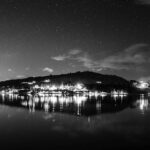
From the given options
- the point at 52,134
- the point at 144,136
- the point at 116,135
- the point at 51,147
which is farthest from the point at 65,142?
the point at 144,136

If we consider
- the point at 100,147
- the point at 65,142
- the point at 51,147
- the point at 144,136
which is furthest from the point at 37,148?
the point at 144,136

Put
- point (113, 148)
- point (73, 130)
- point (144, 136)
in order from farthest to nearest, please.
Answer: point (73, 130) < point (144, 136) < point (113, 148)

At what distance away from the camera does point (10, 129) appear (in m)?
21.7

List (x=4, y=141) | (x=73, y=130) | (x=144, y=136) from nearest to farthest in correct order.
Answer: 1. (x=4, y=141)
2. (x=144, y=136)
3. (x=73, y=130)

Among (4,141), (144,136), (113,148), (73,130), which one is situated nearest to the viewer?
(113,148)

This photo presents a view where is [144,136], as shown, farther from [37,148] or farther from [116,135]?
[37,148]

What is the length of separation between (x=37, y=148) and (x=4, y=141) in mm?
3170

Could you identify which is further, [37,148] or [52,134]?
[52,134]

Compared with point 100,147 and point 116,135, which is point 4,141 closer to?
point 100,147

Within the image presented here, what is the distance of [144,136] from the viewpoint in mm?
18344

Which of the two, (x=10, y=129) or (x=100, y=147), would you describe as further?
(x=10, y=129)

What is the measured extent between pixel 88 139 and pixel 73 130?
13.5 feet

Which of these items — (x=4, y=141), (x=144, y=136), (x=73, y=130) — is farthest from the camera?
(x=73, y=130)

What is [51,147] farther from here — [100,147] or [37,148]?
[100,147]
